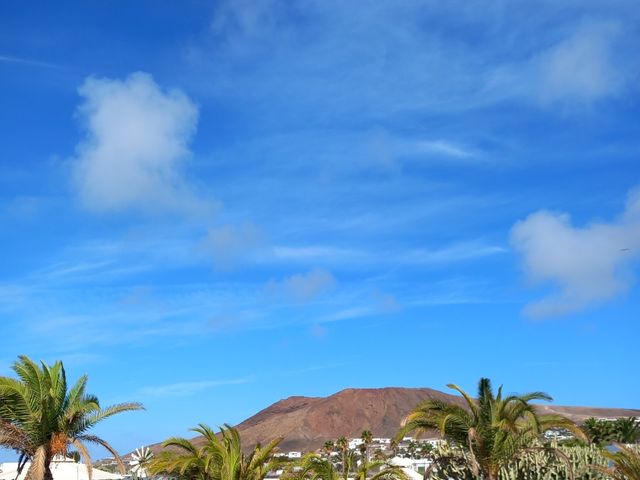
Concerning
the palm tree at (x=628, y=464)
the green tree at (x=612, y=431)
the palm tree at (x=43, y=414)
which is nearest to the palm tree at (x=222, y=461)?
the palm tree at (x=43, y=414)

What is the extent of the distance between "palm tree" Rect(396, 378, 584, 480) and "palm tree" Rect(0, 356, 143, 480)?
32.8ft

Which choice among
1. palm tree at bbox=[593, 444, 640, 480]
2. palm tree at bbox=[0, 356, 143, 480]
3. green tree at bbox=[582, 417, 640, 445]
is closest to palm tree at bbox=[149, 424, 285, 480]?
palm tree at bbox=[0, 356, 143, 480]

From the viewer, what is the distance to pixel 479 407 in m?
25.9

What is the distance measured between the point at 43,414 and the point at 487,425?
1374 cm

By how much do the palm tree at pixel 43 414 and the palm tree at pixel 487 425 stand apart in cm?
999

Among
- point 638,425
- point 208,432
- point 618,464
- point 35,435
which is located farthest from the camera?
point 638,425

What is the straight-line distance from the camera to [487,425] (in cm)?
2534

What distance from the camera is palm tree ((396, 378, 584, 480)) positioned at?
82.5ft

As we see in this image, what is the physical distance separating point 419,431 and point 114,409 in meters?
10.5

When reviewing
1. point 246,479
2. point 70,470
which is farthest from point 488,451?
point 70,470

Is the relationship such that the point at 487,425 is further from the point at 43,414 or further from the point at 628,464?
the point at 43,414

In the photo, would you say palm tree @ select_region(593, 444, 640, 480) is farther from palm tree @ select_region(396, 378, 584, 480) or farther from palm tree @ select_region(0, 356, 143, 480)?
palm tree @ select_region(0, 356, 143, 480)

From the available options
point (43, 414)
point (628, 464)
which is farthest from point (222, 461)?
point (628, 464)

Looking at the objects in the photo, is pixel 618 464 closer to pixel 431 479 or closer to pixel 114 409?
pixel 431 479
